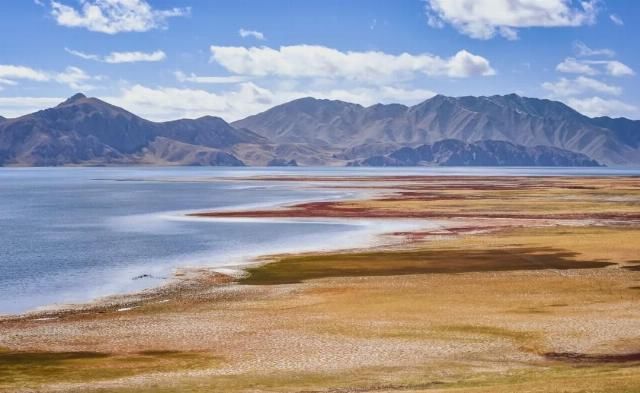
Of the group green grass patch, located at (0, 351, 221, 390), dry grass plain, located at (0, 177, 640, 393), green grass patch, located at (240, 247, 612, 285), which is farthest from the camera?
green grass patch, located at (240, 247, 612, 285)

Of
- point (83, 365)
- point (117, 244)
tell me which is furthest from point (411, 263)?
point (83, 365)

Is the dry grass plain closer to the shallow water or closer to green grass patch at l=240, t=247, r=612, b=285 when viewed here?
green grass patch at l=240, t=247, r=612, b=285

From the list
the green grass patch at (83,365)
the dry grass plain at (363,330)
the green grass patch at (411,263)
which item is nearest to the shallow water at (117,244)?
the dry grass plain at (363,330)

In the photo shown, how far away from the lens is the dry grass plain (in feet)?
99.0

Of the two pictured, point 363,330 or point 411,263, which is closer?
point 363,330

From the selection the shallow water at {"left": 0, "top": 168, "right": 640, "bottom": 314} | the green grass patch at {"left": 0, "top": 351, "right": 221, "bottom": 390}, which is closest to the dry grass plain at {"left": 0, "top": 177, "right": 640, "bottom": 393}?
the green grass patch at {"left": 0, "top": 351, "right": 221, "bottom": 390}

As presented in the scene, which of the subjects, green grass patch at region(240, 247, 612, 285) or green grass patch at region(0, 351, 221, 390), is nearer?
green grass patch at region(0, 351, 221, 390)

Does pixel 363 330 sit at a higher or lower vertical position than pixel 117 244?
higher

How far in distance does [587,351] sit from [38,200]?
149 m

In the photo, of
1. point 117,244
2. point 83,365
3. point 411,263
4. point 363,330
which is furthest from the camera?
point 117,244

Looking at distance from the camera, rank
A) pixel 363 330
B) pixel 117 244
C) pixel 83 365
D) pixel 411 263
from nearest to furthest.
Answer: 1. pixel 83 365
2. pixel 363 330
3. pixel 411 263
4. pixel 117 244

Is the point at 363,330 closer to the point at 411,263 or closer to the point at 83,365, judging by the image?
the point at 83,365

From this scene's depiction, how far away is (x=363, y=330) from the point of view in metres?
39.9

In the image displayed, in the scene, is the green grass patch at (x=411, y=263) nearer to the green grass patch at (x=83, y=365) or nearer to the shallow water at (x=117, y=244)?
the shallow water at (x=117, y=244)
